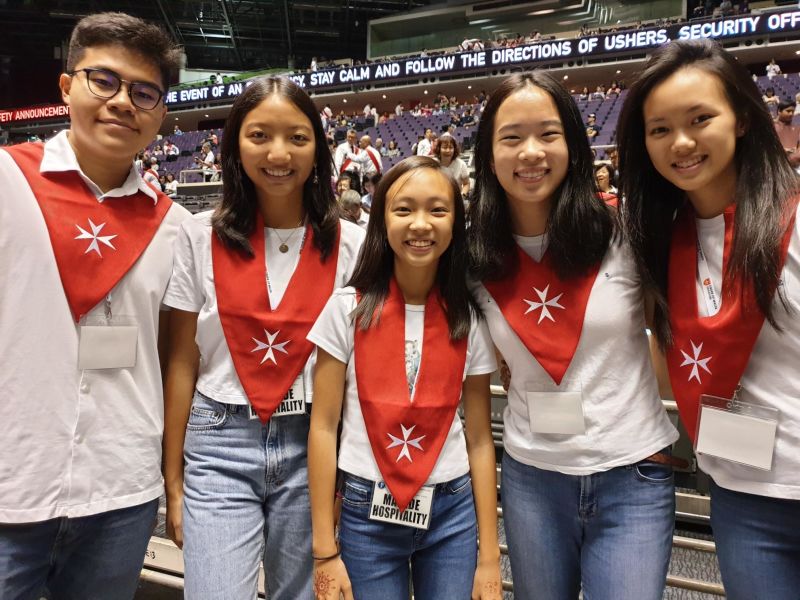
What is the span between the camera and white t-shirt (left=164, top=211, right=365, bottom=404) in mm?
1286

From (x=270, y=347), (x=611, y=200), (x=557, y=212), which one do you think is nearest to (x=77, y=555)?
(x=270, y=347)

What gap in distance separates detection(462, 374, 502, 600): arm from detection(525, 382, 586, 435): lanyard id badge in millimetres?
138

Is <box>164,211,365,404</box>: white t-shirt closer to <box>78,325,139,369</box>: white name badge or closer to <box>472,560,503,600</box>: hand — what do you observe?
<box>78,325,139,369</box>: white name badge

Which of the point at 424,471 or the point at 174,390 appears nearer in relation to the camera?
the point at 424,471

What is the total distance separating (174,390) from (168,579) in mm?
999

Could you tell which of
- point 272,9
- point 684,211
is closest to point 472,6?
point 272,9

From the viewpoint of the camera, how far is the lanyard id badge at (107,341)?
117cm

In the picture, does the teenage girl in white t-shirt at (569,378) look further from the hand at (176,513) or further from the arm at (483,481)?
the hand at (176,513)

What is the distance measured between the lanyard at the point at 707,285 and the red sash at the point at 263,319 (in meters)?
0.85

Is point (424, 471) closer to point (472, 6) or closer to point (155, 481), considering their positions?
point (155, 481)

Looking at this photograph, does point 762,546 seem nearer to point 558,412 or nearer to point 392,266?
point 558,412

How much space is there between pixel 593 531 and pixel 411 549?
41 centimetres

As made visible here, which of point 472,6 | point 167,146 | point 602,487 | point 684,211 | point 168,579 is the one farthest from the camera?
point 472,6

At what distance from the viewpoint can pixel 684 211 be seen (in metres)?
1.29
